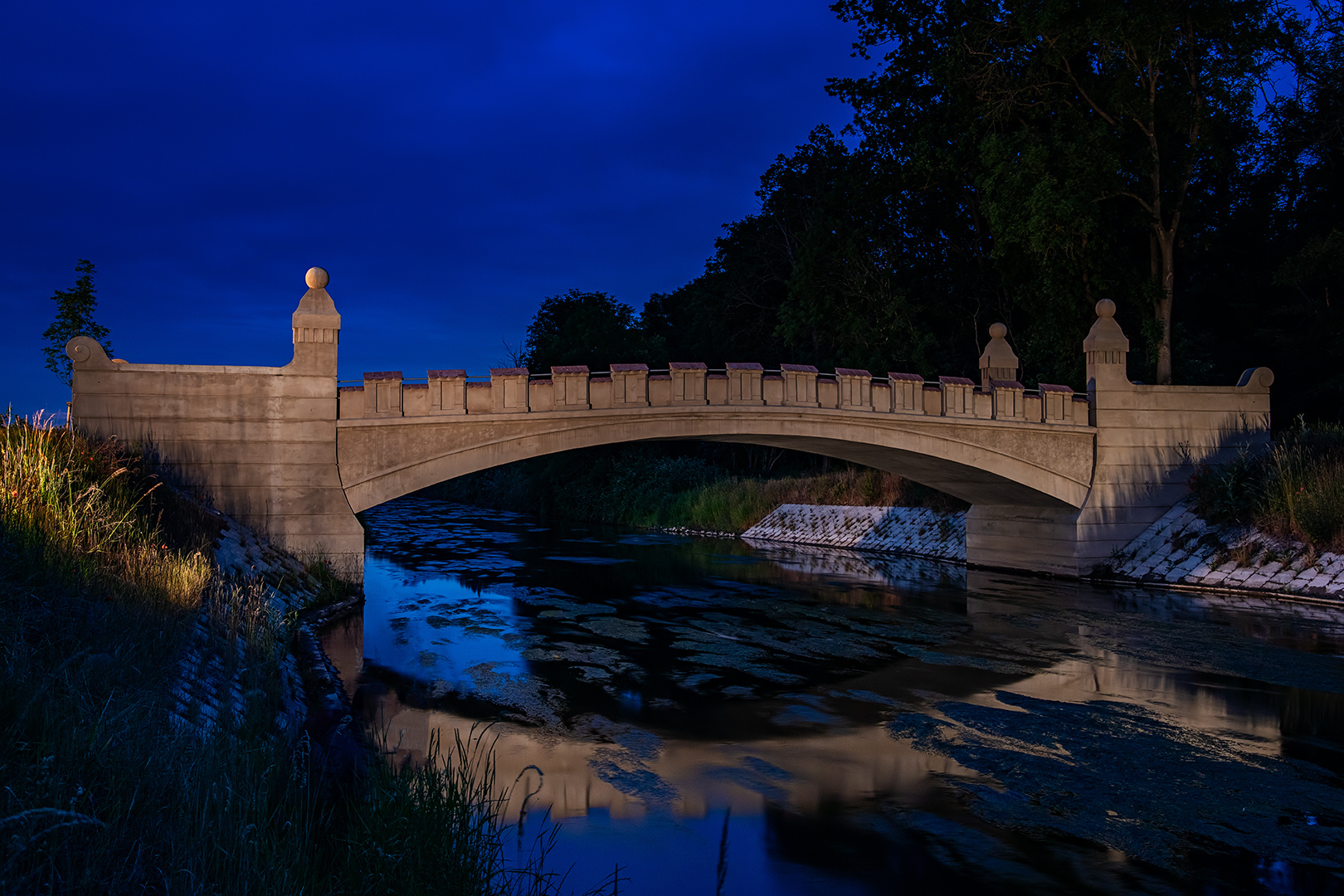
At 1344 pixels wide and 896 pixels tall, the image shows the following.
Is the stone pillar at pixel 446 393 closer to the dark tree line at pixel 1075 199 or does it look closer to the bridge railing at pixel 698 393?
the bridge railing at pixel 698 393

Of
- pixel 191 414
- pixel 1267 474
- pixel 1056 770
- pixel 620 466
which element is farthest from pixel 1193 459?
pixel 620 466

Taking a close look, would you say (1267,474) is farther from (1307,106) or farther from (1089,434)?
(1307,106)

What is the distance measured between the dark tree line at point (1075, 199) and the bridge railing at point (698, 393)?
5.38m

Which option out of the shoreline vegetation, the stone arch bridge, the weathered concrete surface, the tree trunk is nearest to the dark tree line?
the tree trunk

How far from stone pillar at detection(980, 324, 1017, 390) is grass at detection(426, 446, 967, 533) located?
616 cm

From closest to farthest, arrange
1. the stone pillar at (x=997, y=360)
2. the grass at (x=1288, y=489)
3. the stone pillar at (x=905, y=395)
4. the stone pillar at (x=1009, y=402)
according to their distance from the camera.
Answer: the grass at (x=1288, y=489)
the stone pillar at (x=905, y=395)
the stone pillar at (x=1009, y=402)
the stone pillar at (x=997, y=360)

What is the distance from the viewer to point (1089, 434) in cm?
2236

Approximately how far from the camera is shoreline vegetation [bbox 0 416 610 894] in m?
3.64

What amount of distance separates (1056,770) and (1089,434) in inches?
623

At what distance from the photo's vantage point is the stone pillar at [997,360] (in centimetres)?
2420

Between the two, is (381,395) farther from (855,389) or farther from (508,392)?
(855,389)

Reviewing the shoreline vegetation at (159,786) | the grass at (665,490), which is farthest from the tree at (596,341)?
the shoreline vegetation at (159,786)

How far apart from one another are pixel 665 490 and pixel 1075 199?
2571 cm

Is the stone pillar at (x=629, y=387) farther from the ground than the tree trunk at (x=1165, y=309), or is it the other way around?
the tree trunk at (x=1165, y=309)
